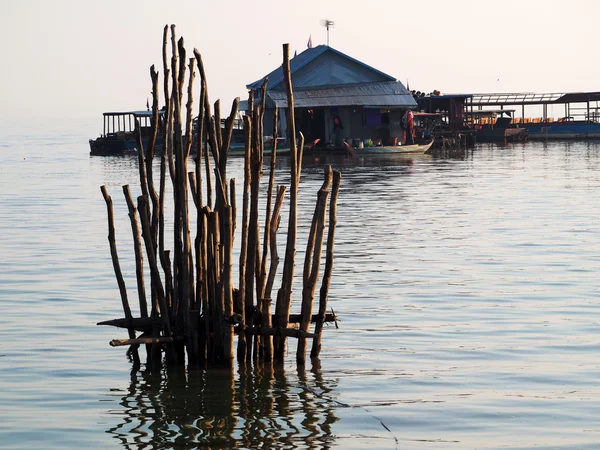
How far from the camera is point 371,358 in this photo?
8703 millimetres

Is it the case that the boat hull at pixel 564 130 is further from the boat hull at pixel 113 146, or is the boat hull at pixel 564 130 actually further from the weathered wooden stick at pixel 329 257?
the weathered wooden stick at pixel 329 257

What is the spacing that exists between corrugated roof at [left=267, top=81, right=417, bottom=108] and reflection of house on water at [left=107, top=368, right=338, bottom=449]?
39.8 metres

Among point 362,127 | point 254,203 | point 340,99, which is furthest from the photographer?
point 362,127

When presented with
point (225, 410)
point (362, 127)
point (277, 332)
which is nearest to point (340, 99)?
point (362, 127)

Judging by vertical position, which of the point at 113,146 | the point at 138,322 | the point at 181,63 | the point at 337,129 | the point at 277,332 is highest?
the point at 181,63

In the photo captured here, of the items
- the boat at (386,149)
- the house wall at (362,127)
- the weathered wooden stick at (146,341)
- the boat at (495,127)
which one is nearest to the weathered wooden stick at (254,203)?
the weathered wooden stick at (146,341)

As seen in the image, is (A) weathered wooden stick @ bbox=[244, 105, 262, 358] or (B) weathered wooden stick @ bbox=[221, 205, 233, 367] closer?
(B) weathered wooden stick @ bbox=[221, 205, 233, 367]

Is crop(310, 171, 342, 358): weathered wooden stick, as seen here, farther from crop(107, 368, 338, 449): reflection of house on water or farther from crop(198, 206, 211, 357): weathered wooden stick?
crop(198, 206, 211, 357): weathered wooden stick

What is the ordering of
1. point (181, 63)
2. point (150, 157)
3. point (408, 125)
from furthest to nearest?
point (408, 125) → point (150, 157) → point (181, 63)

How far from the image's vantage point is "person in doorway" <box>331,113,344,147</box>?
51.2m

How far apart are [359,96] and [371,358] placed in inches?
1635

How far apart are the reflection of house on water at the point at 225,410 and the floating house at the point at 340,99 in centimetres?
4051

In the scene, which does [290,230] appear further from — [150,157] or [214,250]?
[150,157]

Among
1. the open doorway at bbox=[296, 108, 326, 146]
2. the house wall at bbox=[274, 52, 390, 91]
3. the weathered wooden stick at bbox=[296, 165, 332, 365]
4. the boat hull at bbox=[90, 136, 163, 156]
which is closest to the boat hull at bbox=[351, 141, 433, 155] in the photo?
the open doorway at bbox=[296, 108, 326, 146]
